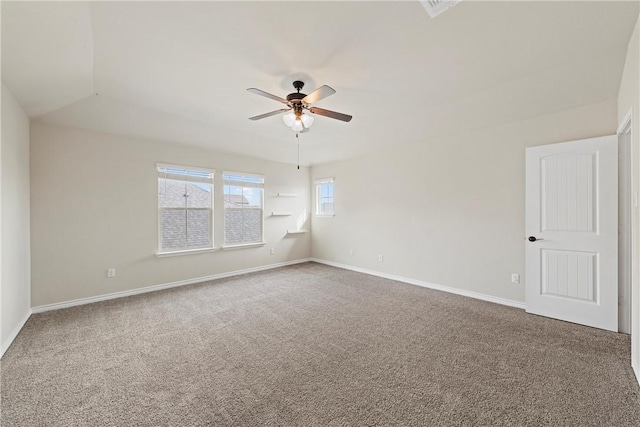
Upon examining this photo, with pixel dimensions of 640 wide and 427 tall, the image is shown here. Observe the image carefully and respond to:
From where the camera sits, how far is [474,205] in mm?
3863

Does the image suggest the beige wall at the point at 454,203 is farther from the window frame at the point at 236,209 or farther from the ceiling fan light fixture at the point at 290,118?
the ceiling fan light fixture at the point at 290,118

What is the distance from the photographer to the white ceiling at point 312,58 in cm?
180

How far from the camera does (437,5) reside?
1.73 meters

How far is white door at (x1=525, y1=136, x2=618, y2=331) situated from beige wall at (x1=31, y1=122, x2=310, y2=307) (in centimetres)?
495

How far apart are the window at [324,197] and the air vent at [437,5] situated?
14.3 feet

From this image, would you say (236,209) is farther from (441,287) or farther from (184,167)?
(441,287)

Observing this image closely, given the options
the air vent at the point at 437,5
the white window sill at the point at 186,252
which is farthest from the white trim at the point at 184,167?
the air vent at the point at 437,5

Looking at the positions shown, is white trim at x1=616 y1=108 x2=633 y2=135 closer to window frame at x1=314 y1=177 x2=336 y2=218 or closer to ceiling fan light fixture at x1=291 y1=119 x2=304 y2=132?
ceiling fan light fixture at x1=291 y1=119 x2=304 y2=132

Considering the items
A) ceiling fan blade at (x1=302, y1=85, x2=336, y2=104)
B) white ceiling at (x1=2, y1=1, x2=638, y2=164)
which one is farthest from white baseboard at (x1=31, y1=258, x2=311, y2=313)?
ceiling fan blade at (x1=302, y1=85, x2=336, y2=104)

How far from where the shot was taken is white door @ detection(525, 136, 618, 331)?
9.14 feet

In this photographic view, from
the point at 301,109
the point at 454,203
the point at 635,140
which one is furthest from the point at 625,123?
the point at 301,109

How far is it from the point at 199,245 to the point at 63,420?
3319 mm

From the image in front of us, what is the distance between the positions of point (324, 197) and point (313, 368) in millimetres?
4571

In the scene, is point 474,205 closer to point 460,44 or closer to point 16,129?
point 460,44
